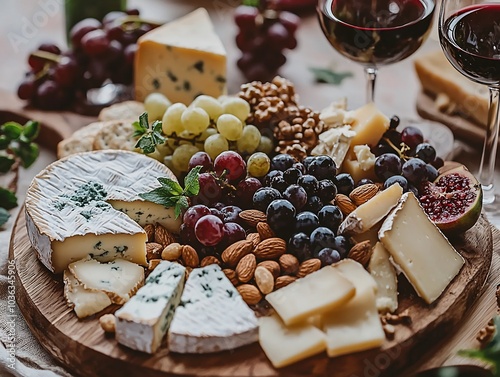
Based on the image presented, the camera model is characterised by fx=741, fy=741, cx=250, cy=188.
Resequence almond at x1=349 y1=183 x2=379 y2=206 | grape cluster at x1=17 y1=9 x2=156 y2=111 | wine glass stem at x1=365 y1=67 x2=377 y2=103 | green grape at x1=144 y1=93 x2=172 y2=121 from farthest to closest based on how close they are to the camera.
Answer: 1. grape cluster at x1=17 y1=9 x2=156 y2=111
2. wine glass stem at x1=365 y1=67 x2=377 y2=103
3. green grape at x1=144 y1=93 x2=172 y2=121
4. almond at x1=349 y1=183 x2=379 y2=206

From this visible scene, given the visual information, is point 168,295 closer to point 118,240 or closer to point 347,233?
point 118,240

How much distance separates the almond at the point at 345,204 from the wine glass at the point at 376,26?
22.6 inches

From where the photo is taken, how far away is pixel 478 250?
191cm

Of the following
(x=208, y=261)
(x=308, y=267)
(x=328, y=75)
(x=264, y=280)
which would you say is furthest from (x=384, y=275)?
(x=328, y=75)

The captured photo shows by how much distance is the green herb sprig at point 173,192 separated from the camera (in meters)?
1.86

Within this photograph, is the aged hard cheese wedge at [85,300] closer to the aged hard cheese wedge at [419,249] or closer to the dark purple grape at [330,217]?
the dark purple grape at [330,217]

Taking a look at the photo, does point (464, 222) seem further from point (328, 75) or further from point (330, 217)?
point (328, 75)

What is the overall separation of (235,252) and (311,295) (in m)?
0.26

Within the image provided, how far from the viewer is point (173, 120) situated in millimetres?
2123

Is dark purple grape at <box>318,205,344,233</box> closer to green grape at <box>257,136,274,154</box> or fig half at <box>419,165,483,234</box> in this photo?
fig half at <box>419,165,483,234</box>

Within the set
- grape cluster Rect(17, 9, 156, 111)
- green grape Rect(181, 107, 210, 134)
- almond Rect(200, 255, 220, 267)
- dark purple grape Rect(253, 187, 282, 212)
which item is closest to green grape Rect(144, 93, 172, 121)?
green grape Rect(181, 107, 210, 134)

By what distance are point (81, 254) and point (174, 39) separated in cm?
101

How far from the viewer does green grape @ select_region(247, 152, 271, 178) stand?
1994 millimetres

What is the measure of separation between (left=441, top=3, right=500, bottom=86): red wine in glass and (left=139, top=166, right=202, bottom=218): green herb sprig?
2.55 ft
